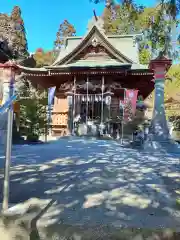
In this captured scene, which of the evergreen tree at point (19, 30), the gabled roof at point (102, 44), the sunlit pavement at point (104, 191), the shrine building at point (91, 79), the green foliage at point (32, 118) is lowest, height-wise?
the sunlit pavement at point (104, 191)

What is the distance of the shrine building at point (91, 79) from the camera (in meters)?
14.2

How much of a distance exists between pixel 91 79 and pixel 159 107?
24.7ft

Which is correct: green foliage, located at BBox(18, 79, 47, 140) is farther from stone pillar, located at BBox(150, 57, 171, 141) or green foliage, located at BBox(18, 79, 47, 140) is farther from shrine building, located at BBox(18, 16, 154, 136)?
stone pillar, located at BBox(150, 57, 171, 141)

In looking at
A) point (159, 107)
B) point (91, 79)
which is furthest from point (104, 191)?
point (91, 79)

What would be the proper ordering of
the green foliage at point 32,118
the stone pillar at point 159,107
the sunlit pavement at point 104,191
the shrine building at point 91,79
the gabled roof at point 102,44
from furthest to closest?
the gabled roof at point 102,44
the shrine building at point 91,79
the green foliage at point 32,118
the stone pillar at point 159,107
the sunlit pavement at point 104,191

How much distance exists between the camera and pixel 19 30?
28359 millimetres

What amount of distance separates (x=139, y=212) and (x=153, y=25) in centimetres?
470

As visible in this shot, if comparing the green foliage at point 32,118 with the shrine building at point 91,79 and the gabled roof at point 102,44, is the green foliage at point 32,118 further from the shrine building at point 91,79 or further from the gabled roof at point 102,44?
the gabled roof at point 102,44

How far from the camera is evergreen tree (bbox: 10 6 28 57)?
87.6 feet

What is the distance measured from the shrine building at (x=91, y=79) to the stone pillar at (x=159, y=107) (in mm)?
5372

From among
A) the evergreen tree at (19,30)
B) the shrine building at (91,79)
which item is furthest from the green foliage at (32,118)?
→ the evergreen tree at (19,30)

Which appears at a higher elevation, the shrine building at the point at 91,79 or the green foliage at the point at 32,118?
the shrine building at the point at 91,79

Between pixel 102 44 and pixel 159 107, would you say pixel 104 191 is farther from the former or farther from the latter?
pixel 102 44

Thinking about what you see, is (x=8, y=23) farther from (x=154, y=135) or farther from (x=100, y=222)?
(x=100, y=222)
